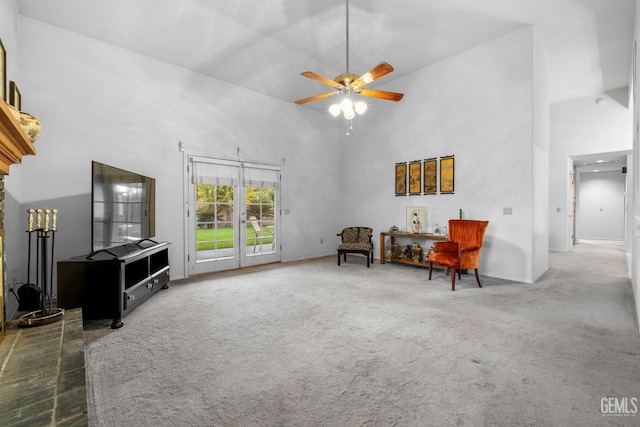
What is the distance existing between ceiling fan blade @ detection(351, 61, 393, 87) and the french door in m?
3.05

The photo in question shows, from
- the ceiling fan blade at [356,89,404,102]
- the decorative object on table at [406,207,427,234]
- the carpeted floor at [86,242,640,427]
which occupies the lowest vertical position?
the carpeted floor at [86,242,640,427]

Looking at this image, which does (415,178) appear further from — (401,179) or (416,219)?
(416,219)

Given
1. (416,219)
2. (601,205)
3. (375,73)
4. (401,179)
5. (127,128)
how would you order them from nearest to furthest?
(375,73)
(127,128)
(416,219)
(401,179)
(601,205)

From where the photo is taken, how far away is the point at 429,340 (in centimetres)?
239

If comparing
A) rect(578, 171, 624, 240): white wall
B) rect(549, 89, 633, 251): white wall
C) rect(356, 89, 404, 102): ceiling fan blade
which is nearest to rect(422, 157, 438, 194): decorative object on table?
rect(356, 89, 404, 102): ceiling fan blade

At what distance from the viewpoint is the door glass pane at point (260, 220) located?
5.62 meters

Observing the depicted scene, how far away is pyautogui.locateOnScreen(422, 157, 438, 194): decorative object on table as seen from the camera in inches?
206

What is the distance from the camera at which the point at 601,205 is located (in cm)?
1027

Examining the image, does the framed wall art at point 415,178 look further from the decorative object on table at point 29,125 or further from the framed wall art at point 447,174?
the decorative object on table at point 29,125

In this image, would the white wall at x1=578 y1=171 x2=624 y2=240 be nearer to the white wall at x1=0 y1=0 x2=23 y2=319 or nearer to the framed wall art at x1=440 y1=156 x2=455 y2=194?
the framed wall art at x1=440 y1=156 x2=455 y2=194

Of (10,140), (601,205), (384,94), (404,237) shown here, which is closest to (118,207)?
(10,140)

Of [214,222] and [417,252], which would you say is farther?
[417,252]

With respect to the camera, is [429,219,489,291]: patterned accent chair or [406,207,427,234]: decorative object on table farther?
[406,207,427,234]: decorative object on table

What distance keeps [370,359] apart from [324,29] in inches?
157
